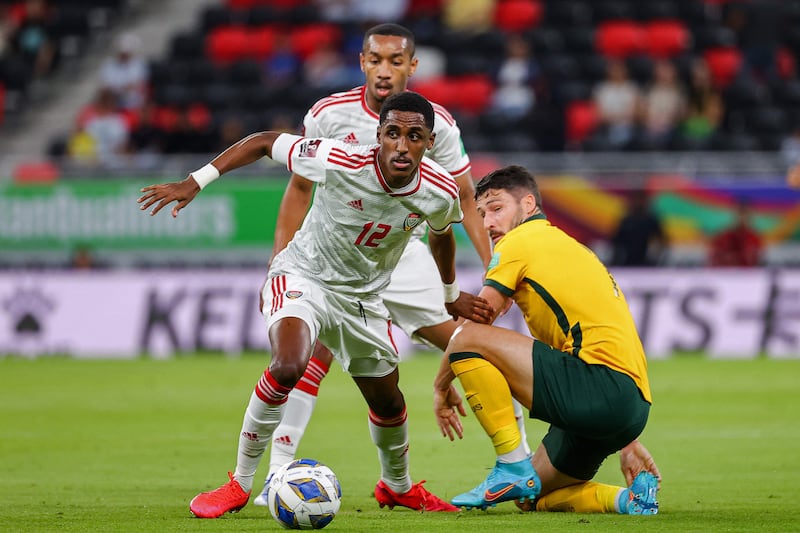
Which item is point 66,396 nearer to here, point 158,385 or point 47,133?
point 158,385

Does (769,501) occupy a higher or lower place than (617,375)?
lower

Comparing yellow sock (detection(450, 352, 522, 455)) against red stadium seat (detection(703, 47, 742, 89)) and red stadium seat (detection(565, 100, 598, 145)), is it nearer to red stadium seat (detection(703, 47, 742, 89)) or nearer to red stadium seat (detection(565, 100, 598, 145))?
red stadium seat (detection(565, 100, 598, 145))

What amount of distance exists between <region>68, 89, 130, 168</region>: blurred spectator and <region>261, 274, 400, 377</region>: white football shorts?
13674 millimetres

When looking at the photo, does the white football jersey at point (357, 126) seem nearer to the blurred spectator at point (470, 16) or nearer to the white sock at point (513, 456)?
the white sock at point (513, 456)

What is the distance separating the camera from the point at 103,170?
18.8 metres

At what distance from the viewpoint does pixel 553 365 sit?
6457mm

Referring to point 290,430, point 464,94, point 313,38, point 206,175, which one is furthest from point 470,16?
point 206,175

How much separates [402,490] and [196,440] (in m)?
3.43

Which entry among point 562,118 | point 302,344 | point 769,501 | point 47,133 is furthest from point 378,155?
point 47,133

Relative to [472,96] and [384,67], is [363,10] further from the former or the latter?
[384,67]

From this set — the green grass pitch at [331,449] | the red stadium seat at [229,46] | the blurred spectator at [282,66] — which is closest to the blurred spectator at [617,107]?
the green grass pitch at [331,449]

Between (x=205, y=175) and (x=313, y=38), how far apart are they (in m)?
15.6

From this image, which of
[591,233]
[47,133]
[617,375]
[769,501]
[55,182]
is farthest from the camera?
[47,133]

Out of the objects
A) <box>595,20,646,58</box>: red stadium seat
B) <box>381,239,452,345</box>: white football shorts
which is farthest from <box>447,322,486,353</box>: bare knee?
<box>595,20,646,58</box>: red stadium seat
